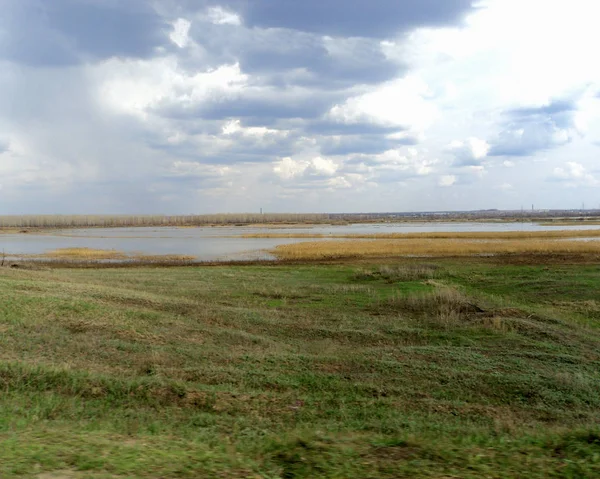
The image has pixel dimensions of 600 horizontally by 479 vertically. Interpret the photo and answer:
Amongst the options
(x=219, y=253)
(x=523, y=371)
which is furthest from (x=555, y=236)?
(x=523, y=371)

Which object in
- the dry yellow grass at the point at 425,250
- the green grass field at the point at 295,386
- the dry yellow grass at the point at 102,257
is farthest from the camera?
the dry yellow grass at the point at 102,257

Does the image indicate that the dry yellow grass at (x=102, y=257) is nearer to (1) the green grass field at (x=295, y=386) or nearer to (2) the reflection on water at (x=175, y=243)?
(2) the reflection on water at (x=175, y=243)

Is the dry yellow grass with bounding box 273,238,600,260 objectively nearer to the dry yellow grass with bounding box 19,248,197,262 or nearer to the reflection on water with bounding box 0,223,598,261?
the reflection on water with bounding box 0,223,598,261

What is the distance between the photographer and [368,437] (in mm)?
6105

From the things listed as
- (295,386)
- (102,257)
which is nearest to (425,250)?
(102,257)

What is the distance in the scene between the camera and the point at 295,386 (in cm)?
944

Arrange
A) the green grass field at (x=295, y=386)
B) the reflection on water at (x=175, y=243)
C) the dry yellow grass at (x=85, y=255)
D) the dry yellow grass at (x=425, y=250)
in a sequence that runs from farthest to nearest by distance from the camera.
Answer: the reflection on water at (x=175, y=243)
the dry yellow grass at (x=85, y=255)
the dry yellow grass at (x=425, y=250)
the green grass field at (x=295, y=386)

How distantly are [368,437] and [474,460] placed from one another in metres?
1.40

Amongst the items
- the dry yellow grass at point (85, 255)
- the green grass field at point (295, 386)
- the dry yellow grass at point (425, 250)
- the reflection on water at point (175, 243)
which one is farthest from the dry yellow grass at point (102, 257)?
the green grass field at point (295, 386)

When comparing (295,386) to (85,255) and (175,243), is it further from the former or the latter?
(175,243)

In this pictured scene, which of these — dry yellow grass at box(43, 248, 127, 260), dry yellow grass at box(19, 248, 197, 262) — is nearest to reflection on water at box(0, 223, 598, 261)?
dry yellow grass at box(19, 248, 197, 262)

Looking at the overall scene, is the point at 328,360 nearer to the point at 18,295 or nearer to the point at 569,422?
the point at 569,422

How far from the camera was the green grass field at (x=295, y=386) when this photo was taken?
5090 millimetres

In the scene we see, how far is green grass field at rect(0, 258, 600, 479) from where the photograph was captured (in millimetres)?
5090
